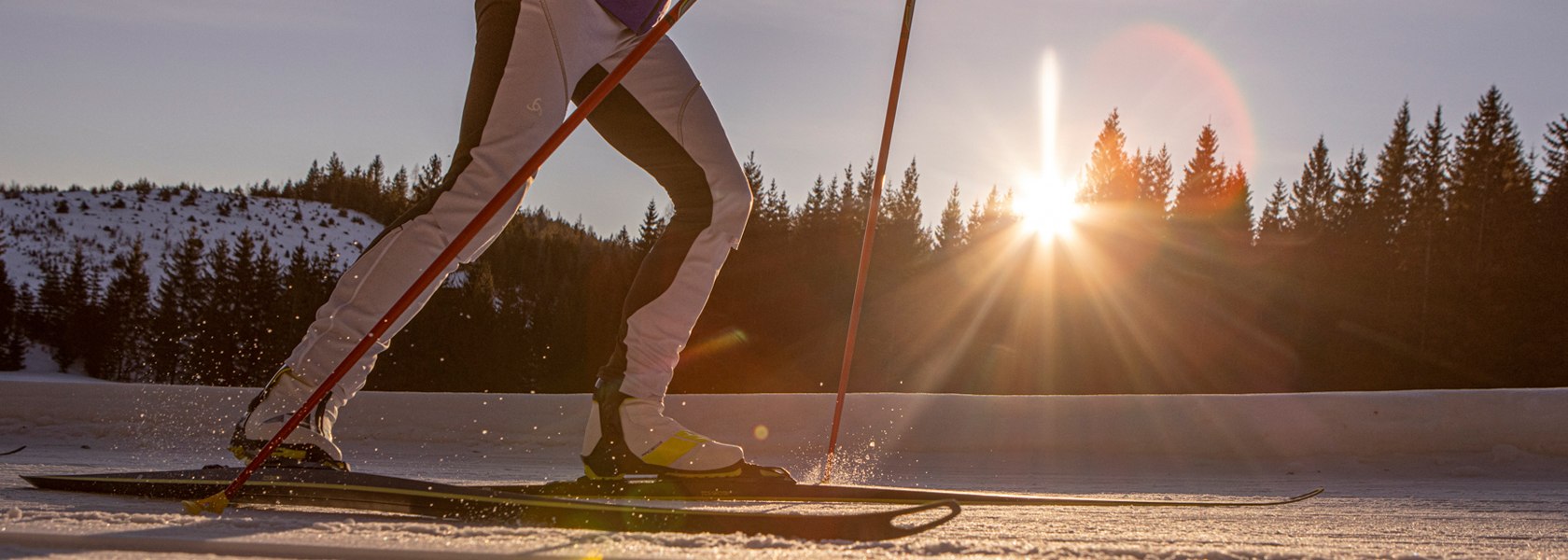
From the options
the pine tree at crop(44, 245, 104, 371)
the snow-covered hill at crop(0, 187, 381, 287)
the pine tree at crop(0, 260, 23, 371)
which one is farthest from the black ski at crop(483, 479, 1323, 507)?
the snow-covered hill at crop(0, 187, 381, 287)

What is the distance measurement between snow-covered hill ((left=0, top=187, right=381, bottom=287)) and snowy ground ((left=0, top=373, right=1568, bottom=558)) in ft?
250

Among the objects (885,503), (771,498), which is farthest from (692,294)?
(885,503)

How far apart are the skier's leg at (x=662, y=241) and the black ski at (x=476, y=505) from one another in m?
0.51

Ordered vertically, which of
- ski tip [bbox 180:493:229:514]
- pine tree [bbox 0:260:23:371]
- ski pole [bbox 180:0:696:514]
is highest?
pine tree [bbox 0:260:23:371]

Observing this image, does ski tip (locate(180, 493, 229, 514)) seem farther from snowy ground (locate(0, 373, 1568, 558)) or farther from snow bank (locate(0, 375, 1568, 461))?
snow bank (locate(0, 375, 1568, 461))

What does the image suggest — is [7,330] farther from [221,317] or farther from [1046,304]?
[1046,304]

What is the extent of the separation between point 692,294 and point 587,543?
1.06 meters

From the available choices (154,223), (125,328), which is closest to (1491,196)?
(125,328)

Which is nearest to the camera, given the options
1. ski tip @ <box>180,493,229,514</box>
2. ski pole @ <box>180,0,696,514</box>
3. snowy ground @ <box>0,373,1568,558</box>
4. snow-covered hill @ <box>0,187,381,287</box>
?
snowy ground @ <box>0,373,1568,558</box>

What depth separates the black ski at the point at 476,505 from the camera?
4.01 feet

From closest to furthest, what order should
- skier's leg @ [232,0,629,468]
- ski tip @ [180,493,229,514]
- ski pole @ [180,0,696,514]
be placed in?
1. ski tip @ [180,493,229,514]
2. ski pole @ [180,0,696,514]
3. skier's leg @ [232,0,629,468]

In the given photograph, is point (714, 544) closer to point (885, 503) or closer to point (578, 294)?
point (885, 503)

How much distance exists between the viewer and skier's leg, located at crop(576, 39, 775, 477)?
6.66ft

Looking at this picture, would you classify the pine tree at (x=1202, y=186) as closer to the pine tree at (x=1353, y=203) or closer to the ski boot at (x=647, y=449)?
the pine tree at (x=1353, y=203)
